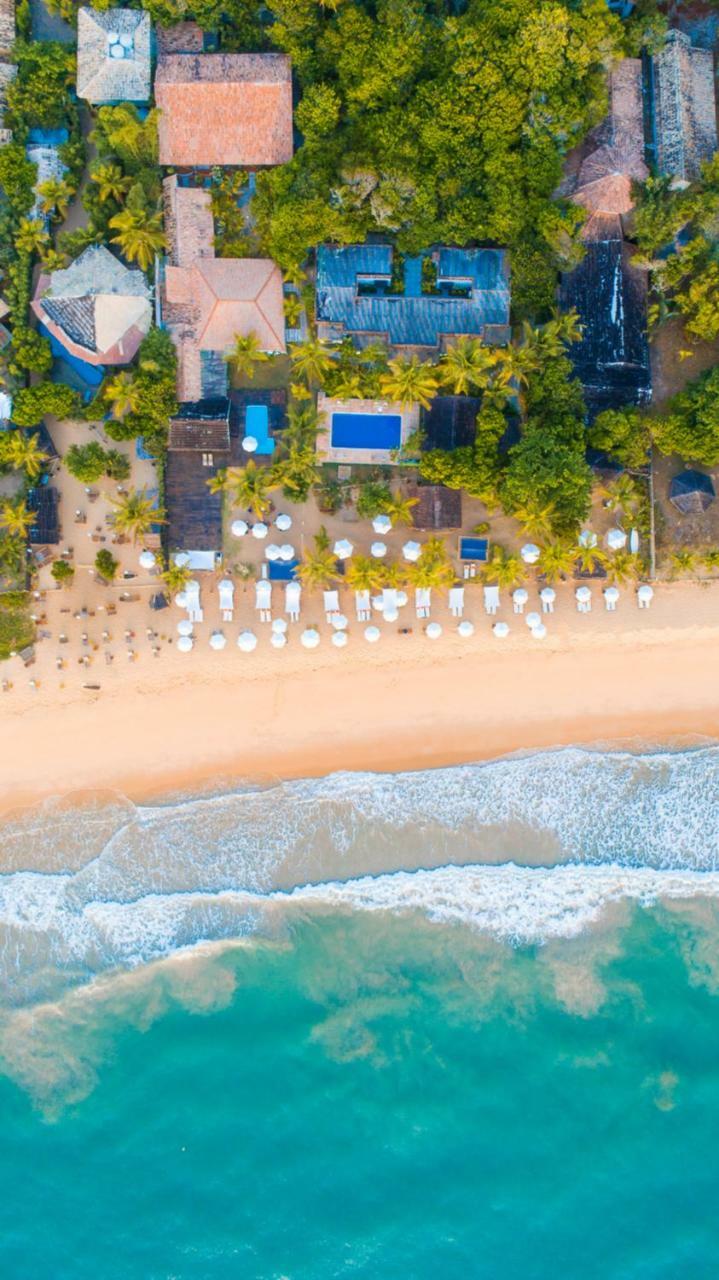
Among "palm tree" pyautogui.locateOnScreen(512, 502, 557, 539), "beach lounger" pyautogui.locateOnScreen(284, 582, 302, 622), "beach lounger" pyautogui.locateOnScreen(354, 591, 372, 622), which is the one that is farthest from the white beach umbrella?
"beach lounger" pyautogui.locateOnScreen(284, 582, 302, 622)

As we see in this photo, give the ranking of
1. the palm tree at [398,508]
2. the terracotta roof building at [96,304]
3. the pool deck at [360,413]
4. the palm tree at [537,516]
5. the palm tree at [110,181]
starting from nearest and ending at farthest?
1. the palm tree at [537,516]
2. the palm tree at [110,181]
3. the terracotta roof building at [96,304]
4. the palm tree at [398,508]
5. the pool deck at [360,413]

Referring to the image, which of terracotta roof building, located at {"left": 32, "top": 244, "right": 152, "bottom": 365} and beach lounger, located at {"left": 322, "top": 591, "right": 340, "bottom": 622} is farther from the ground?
terracotta roof building, located at {"left": 32, "top": 244, "right": 152, "bottom": 365}

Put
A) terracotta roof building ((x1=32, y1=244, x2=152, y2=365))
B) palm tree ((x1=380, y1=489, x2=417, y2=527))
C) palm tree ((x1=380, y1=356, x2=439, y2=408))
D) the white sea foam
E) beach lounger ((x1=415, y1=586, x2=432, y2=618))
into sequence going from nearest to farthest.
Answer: palm tree ((x1=380, y1=356, x2=439, y2=408)), terracotta roof building ((x1=32, y1=244, x2=152, y2=365)), palm tree ((x1=380, y1=489, x2=417, y2=527)), beach lounger ((x1=415, y1=586, x2=432, y2=618)), the white sea foam

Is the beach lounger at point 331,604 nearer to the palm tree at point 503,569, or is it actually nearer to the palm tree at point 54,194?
the palm tree at point 503,569

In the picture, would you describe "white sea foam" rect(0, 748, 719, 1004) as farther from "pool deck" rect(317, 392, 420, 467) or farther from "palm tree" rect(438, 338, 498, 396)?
"palm tree" rect(438, 338, 498, 396)

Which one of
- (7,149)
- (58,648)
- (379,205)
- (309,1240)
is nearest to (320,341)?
(379,205)

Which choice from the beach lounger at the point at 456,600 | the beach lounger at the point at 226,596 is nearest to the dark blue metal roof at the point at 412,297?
the beach lounger at the point at 456,600

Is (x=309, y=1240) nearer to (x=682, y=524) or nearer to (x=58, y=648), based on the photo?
(x=58, y=648)
